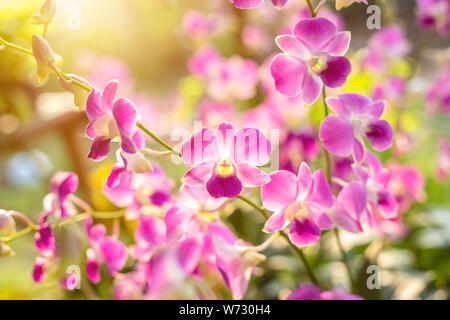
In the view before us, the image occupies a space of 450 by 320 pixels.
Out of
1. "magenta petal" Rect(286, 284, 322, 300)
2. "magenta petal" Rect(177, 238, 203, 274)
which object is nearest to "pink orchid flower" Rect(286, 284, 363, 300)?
"magenta petal" Rect(286, 284, 322, 300)

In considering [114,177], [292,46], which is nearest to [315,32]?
[292,46]

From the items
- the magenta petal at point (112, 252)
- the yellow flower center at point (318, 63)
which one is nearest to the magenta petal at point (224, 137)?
the yellow flower center at point (318, 63)

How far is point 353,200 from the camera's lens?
0.44m

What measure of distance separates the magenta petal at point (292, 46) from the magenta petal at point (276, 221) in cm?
15

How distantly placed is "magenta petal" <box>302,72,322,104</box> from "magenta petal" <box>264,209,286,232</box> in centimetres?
11

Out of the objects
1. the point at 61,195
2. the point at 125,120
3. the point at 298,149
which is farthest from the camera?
the point at 298,149

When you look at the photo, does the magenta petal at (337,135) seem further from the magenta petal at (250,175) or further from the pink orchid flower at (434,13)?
the pink orchid flower at (434,13)

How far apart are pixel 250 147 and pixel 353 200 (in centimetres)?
12

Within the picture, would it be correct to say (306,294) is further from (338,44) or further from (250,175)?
(338,44)

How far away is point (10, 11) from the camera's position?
3.62 ft

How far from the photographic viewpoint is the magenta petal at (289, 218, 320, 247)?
41 centimetres

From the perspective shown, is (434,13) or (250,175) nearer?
(250,175)

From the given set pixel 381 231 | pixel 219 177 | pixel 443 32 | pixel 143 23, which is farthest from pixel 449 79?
pixel 143 23
